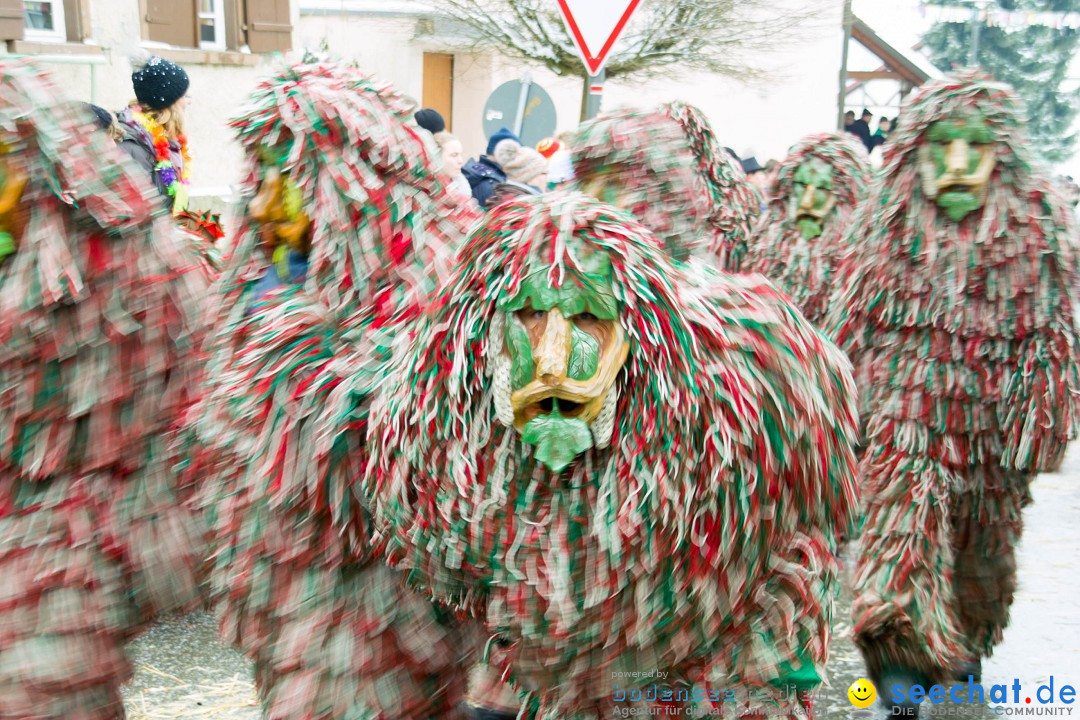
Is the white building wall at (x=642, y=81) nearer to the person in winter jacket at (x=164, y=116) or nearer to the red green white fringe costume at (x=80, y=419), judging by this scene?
the person in winter jacket at (x=164, y=116)

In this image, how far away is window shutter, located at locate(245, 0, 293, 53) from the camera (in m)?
12.0

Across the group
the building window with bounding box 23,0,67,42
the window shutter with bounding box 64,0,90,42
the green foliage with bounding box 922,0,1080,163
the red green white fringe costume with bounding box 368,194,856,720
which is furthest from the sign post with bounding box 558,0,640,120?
the green foliage with bounding box 922,0,1080,163

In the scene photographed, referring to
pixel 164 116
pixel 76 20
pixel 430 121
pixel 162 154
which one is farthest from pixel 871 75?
pixel 162 154

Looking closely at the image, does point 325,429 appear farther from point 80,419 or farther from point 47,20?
point 47,20

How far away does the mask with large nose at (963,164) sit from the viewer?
4.02 meters

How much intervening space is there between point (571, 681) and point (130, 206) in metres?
1.49

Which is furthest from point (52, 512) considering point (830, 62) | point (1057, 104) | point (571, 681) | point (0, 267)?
point (1057, 104)

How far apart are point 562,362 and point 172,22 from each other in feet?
33.8

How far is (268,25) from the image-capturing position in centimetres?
1215

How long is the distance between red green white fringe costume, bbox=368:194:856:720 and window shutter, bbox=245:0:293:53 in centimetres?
1044

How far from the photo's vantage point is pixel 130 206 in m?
2.91

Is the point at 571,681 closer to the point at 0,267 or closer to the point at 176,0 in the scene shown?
the point at 0,267

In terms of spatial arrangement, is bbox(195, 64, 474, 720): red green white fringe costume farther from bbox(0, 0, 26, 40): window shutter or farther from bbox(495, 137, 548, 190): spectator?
bbox(0, 0, 26, 40): window shutter

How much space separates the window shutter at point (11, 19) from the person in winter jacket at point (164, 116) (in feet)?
11.0
